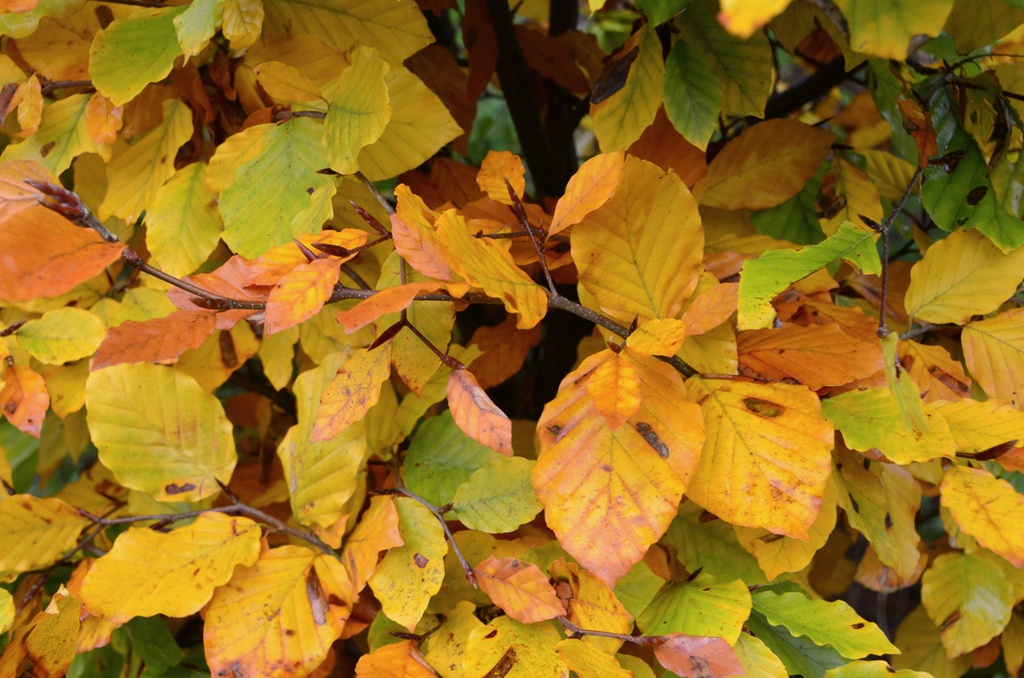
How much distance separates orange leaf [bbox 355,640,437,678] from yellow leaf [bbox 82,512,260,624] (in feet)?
0.42

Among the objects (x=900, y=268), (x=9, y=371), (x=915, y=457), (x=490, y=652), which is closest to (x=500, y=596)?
(x=490, y=652)

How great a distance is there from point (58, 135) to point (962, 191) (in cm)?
76

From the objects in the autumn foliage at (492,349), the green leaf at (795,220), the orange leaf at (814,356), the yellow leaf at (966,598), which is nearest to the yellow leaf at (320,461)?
the autumn foliage at (492,349)

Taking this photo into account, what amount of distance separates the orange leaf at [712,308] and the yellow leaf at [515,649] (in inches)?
9.3

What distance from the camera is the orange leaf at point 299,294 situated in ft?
1.41

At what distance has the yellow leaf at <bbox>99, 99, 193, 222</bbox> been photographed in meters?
0.64

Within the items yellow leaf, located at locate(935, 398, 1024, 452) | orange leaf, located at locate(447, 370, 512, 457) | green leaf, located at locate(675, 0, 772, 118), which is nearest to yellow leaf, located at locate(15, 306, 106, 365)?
orange leaf, located at locate(447, 370, 512, 457)

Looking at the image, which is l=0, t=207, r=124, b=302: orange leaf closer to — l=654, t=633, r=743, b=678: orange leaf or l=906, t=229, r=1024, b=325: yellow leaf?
l=654, t=633, r=743, b=678: orange leaf

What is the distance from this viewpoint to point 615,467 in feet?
1.48

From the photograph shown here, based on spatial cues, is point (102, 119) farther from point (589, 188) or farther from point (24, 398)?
point (589, 188)

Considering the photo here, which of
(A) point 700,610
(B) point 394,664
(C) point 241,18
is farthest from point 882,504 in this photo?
(C) point 241,18

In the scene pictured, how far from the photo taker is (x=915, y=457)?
18.5 inches

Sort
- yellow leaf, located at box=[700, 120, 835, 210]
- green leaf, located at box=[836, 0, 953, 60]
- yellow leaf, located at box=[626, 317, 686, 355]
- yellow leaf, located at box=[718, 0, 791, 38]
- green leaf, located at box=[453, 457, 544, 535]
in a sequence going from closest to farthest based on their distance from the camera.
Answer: yellow leaf, located at box=[718, 0, 791, 38] → green leaf, located at box=[836, 0, 953, 60] → yellow leaf, located at box=[626, 317, 686, 355] → green leaf, located at box=[453, 457, 544, 535] → yellow leaf, located at box=[700, 120, 835, 210]

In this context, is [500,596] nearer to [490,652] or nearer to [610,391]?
[490,652]
